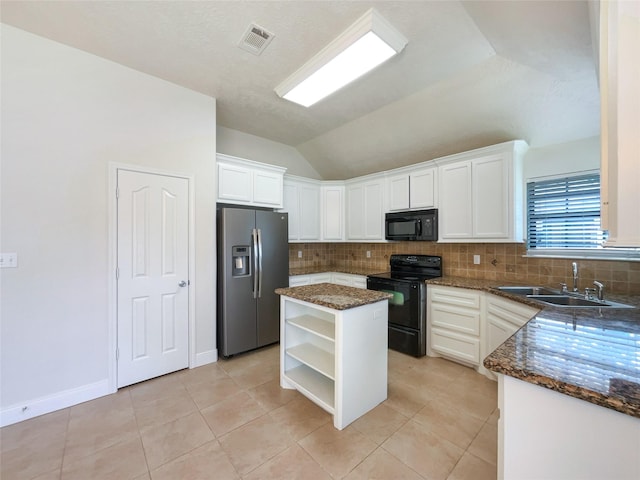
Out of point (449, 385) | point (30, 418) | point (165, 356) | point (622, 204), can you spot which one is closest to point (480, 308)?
A: point (449, 385)

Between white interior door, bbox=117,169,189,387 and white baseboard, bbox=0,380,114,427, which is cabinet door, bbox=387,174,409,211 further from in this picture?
white baseboard, bbox=0,380,114,427

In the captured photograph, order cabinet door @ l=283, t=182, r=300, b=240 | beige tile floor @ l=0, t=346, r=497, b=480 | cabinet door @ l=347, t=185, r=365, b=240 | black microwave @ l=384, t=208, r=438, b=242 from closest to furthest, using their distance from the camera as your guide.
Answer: beige tile floor @ l=0, t=346, r=497, b=480 → black microwave @ l=384, t=208, r=438, b=242 → cabinet door @ l=283, t=182, r=300, b=240 → cabinet door @ l=347, t=185, r=365, b=240

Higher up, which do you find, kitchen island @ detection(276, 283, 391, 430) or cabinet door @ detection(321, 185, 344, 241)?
cabinet door @ detection(321, 185, 344, 241)

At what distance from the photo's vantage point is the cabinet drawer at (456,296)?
2840 millimetres

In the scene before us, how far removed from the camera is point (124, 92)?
2516 millimetres

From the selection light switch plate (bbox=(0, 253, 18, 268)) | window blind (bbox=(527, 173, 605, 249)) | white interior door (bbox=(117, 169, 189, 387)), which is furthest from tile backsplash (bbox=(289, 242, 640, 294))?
light switch plate (bbox=(0, 253, 18, 268))

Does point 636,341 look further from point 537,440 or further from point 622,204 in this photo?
point 622,204

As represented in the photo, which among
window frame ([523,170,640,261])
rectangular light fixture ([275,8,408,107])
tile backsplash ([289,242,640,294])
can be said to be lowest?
tile backsplash ([289,242,640,294])

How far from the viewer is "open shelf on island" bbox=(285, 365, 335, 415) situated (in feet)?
6.83

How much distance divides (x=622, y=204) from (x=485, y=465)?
172cm

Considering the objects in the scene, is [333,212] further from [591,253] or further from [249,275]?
[591,253]

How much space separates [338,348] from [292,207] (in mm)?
2762

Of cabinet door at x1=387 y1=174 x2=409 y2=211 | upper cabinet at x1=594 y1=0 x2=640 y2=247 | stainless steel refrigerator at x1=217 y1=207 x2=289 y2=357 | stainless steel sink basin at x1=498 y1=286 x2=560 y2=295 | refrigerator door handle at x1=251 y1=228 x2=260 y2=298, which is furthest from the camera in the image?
cabinet door at x1=387 y1=174 x2=409 y2=211

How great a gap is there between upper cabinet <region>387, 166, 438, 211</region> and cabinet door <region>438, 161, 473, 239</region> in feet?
0.41
